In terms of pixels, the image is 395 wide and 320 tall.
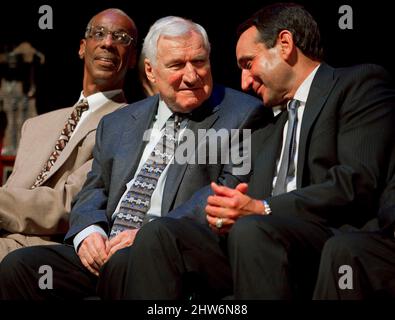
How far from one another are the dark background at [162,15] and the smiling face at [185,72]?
94 centimetres

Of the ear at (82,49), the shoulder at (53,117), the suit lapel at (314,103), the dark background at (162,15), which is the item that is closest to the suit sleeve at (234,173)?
the suit lapel at (314,103)

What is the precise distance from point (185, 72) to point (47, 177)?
0.88 m

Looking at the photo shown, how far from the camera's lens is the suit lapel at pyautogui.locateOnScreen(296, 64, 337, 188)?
3.49 meters

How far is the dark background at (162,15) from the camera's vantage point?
454 centimetres

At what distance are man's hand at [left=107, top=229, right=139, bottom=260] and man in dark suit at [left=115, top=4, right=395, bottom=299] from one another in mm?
305

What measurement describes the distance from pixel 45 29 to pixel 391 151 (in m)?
2.57

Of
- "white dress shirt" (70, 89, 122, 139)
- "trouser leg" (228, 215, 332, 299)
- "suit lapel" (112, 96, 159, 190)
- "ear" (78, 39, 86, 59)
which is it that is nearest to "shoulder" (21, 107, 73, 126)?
"white dress shirt" (70, 89, 122, 139)

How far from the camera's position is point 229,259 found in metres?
3.27

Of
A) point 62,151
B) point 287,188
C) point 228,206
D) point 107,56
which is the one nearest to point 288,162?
point 287,188

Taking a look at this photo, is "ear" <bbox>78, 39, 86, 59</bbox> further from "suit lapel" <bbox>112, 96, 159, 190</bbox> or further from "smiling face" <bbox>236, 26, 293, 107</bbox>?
"smiling face" <bbox>236, 26, 293, 107</bbox>

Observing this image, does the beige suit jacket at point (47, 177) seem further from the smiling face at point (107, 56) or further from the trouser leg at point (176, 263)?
the trouser leg at point (176, 263)

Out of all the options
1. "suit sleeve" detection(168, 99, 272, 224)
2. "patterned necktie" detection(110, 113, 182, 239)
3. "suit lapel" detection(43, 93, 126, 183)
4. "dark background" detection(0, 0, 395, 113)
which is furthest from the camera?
"dark background" detection(0, 0, 395, 113)
